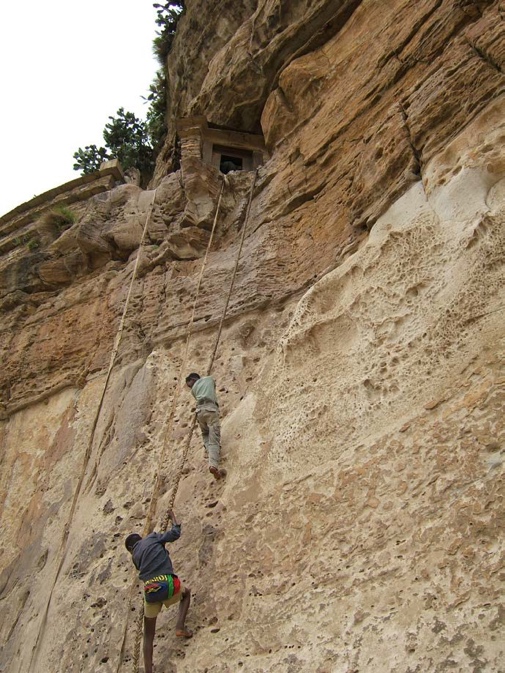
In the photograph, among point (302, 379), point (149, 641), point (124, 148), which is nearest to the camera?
point (149, 641)

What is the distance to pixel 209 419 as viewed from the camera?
7.04 m

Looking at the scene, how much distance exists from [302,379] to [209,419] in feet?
3.40

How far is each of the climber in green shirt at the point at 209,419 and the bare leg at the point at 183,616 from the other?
1292mm

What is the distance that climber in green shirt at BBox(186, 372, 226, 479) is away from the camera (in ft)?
22.3

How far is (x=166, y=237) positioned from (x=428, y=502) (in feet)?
23.8

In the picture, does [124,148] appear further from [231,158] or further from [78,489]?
[78,489]

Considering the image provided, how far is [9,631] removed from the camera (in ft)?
24.6

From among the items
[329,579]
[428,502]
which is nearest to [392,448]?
[428,502]

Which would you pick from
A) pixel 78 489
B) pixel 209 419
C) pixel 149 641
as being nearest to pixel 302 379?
pixel 209 419

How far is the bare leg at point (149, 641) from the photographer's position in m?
5.49

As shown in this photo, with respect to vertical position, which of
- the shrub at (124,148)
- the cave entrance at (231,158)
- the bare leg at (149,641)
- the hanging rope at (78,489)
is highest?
the shrub at (124,148)

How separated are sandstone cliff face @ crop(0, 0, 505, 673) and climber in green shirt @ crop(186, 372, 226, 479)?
18 cm

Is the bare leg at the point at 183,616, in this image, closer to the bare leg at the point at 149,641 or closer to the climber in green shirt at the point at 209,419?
the bare leg at the point at 149,641

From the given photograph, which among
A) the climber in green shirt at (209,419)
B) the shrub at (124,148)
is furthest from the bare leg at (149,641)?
the shrub at (124,148)
